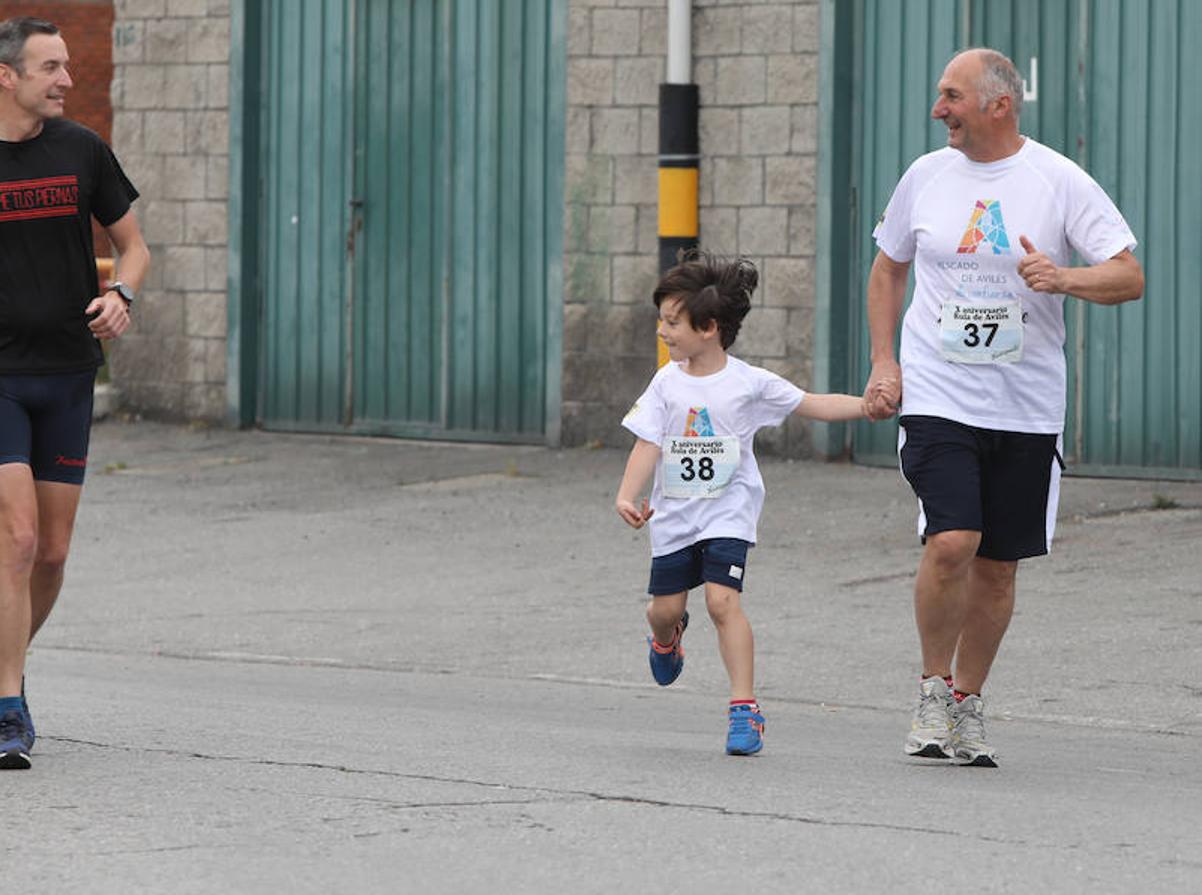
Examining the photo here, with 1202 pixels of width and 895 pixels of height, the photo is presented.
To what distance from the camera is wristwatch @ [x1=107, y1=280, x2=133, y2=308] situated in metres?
7.22

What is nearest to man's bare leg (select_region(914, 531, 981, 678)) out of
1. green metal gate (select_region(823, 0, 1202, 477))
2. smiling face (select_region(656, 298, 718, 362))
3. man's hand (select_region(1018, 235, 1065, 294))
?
man's hand (select_region(1018, 235, 1065, 294))

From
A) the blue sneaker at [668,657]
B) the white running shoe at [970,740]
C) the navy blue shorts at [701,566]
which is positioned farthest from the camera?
the blue sneaker at [668,657]

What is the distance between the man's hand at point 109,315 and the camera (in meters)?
7.12

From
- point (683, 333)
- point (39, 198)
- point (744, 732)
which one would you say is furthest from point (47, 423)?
point (744, 732)

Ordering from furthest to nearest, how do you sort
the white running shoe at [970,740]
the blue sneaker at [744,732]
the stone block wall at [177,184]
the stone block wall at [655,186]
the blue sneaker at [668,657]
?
the stone block wall at [177,184] < the stone block wall at [655,186] < the blue sneaker at [668,657] < the blue sneaker at [744,732] < the white running shoe at [970,740]

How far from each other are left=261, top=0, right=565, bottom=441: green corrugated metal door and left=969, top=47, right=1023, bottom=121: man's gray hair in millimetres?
9122

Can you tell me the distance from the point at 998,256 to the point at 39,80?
264 cm

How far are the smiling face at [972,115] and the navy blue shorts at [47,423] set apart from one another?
2481 mm

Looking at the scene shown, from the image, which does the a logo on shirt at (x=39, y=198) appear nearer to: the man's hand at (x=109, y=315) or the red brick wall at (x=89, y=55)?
the man's hand at (x=109, y=315)

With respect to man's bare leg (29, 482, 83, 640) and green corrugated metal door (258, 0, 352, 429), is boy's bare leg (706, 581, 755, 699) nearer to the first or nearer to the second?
man's bare leg (29, 482, 83, 640)

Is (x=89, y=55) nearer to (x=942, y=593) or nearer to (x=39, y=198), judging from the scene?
(x=39, y=198)

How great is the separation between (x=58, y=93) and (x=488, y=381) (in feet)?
31.4

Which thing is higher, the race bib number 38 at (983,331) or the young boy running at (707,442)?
the race bib number 38 at (983,331)

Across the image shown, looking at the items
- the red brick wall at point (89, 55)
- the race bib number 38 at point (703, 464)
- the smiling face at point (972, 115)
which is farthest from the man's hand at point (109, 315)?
the red brick wall at point (89, 55)
